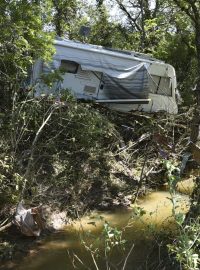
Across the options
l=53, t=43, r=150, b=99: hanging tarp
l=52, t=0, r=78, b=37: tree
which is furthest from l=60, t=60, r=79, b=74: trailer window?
l=52, t=0, r=78, b=37: tree

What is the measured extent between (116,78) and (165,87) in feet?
5.96

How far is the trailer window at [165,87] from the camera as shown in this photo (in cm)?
1495

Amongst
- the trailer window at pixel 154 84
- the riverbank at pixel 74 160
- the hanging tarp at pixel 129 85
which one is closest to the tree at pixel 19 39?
the riverbank at pixel 74 160

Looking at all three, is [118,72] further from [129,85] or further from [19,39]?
[19,39]

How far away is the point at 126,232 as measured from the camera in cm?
838

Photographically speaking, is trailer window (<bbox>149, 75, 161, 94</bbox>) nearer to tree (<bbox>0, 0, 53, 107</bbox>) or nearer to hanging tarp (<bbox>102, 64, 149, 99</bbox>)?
hanging tarp (<bbox>102, 64, 149, 99</bbox>)

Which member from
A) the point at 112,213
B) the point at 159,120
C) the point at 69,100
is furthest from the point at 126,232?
the point at 159,120

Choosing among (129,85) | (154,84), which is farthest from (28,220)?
(154,84)

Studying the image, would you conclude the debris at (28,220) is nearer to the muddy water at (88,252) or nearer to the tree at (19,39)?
the muddy water at (88,252)

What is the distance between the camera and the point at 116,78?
14.2m

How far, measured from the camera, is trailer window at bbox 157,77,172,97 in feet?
49.0

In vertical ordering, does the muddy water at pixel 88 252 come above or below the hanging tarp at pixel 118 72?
below

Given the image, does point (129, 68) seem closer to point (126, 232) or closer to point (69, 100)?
point (69, 100)

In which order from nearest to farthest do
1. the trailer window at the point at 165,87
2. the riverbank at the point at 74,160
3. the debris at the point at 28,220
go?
the debris at the point at 28,220 → the riverbank at the point at 74,160 → the trailer window at the point at 165,87
